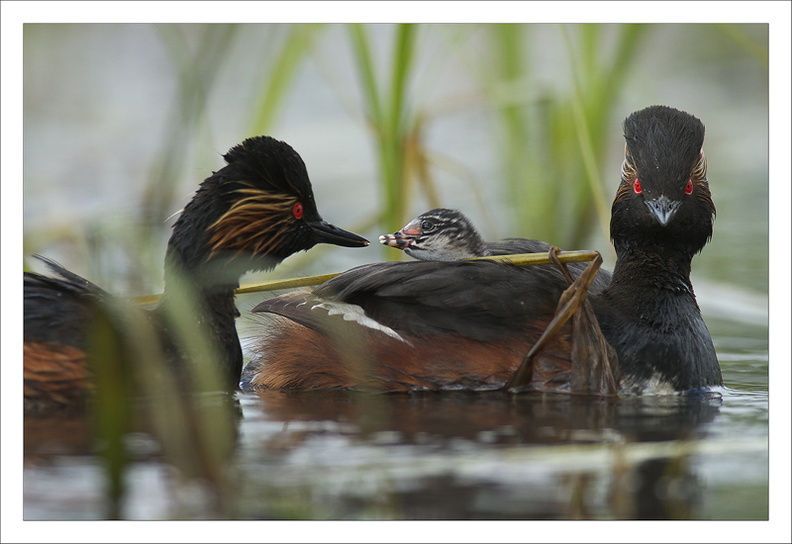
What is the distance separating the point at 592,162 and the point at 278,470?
2.86 m

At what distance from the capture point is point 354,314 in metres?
6.00

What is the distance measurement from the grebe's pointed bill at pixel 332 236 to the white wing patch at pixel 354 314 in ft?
1.07

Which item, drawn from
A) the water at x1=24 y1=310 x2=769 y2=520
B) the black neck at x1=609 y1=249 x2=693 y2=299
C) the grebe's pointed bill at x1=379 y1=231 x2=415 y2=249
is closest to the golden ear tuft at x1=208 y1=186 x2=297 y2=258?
the grebe's pointed bill at x1=379 y1=231 x2=415 y2=249

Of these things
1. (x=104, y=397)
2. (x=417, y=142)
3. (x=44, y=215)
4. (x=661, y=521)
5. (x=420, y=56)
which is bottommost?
(x=661, y=521)

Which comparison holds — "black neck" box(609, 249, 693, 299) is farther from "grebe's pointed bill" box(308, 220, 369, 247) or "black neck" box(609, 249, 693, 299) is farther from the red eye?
the red eye

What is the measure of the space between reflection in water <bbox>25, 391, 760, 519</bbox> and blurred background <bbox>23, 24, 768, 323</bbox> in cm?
94

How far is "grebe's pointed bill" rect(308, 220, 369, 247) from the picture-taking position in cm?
591

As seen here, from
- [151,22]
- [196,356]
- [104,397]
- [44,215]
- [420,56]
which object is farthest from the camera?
[420,56]

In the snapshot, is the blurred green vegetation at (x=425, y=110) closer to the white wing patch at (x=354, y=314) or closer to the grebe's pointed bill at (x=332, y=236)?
the grebe's pointed bill at (x=332, y=236)

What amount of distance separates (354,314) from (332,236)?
42 centimetres

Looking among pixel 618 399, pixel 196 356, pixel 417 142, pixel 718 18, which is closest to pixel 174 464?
pixel 196 356

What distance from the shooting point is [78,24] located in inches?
256

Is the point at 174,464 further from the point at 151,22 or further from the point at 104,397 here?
the point at 151,22

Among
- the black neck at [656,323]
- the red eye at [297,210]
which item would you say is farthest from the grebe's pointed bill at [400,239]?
the black neck at [656,323]
